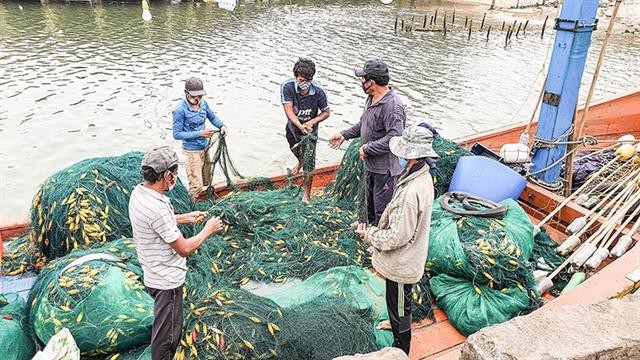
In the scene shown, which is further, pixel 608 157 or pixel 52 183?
pixel 608 157

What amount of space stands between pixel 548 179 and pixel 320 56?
15985 millimetres

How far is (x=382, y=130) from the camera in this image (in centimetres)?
409

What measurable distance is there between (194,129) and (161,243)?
2582 mm

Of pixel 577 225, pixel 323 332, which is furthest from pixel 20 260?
pixel 577 225

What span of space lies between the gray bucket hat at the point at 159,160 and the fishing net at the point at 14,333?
60.1 inches

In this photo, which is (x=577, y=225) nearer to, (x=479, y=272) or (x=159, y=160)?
(x=479, y=272)

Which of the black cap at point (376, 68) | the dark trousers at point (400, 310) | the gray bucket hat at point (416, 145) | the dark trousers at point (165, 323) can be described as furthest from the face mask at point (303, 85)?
the dark trousers at point (165, 323)

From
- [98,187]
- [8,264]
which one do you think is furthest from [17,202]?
[98,187]

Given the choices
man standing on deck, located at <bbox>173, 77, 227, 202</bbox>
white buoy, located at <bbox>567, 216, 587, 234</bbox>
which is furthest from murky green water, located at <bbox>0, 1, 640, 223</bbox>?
white buoy, located at <bbox>567, 216, 587, 234</bbox>

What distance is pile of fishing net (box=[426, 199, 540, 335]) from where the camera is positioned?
363cm

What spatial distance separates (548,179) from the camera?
5582mm

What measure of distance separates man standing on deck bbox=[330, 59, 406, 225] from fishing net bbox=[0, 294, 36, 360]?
2.85m

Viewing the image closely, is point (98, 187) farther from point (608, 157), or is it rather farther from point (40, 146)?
point (40, 146)

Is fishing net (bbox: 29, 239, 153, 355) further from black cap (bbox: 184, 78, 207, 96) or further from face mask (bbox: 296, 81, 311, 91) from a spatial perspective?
face mask (bbox: 296, 81, 311, 91)
